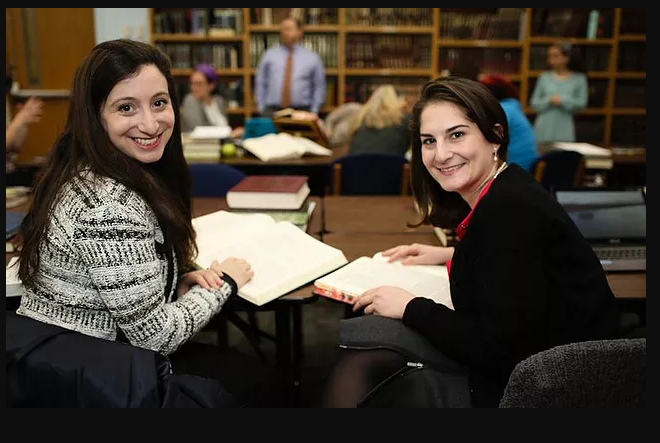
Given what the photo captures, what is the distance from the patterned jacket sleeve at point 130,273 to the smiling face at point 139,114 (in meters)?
0.18

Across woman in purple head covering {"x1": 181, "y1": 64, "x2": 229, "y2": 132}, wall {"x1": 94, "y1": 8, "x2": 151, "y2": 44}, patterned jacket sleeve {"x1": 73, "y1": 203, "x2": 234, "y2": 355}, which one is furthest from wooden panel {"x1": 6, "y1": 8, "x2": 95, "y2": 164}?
patterned jacket sleeve {"x1": 73, "y1": 203, "x2": 234, "y2": 355}

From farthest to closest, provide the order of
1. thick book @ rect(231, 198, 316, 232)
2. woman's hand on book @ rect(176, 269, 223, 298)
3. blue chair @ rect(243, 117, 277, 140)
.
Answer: blue chair @ rect(243, 117, 277, 140) < thick book @ rect(231, 198, 316, 232) < woman's hand on book @ rect(176, 269, 223, 298)

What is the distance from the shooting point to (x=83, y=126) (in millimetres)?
1278

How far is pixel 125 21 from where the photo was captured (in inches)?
249

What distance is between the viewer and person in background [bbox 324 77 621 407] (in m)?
1.20

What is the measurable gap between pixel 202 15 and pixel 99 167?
5.32 m

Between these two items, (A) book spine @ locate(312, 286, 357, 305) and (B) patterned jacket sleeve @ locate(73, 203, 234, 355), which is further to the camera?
(A) book spine @ locate(312, 286, 357, 305)

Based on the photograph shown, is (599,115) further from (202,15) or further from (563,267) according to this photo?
(563,267)

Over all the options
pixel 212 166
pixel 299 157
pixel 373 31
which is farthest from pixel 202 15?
pixel 212 166

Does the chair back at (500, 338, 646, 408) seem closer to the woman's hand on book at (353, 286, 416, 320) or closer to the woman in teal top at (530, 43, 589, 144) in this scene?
the woman's hand on book at (353, 286, 416, 320)

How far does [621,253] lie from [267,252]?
1.03m

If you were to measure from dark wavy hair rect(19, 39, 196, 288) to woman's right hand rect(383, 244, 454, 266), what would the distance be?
63 centimetres

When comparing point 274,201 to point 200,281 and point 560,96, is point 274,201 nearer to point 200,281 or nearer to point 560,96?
point 200,281

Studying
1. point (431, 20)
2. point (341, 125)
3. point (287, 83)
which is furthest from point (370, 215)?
point (431, 20)
